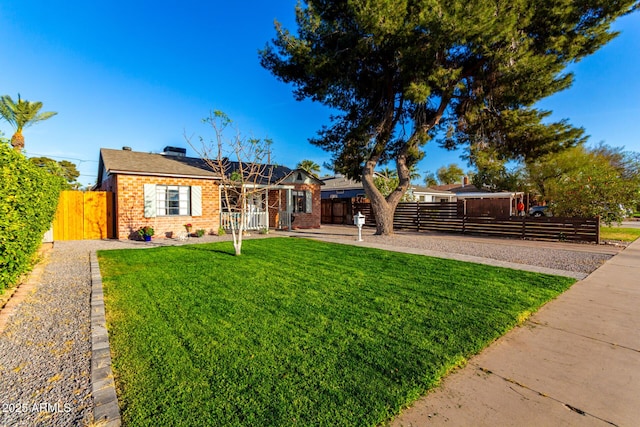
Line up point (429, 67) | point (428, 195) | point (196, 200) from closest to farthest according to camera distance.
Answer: point (429, 67) < point (196, 200) < point (428, 195)

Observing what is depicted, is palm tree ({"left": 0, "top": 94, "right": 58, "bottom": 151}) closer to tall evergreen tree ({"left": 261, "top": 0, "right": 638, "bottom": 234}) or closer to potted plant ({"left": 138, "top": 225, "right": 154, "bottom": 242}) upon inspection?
potted plant ({"left": 138, "top": 225, "right": 154, "bottom": 242})

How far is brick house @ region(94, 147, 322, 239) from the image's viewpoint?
11789 mm

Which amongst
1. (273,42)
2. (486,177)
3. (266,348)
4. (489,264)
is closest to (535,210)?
(486,177)

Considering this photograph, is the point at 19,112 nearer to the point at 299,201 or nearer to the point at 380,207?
the point at 299,201

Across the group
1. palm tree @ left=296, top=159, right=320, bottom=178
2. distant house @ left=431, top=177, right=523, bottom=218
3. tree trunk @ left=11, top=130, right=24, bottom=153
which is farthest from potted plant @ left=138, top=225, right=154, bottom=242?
palm tree @ left=296, top=159, right=320, bottom=178

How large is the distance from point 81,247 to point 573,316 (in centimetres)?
1338

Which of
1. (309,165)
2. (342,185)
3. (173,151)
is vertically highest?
(309,165)

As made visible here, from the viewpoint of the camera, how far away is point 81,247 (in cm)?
996

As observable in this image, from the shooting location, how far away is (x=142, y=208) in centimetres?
1212

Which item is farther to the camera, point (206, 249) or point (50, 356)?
point (206, 249)

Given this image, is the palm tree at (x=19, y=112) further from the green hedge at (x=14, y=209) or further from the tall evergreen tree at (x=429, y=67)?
the green hedge at (x=14, y=209)

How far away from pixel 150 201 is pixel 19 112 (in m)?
12.7

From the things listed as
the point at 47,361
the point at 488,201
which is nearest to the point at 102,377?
the point at 47,361

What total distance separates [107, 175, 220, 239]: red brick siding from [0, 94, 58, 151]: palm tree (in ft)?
29.2
